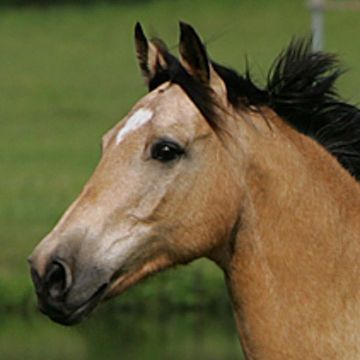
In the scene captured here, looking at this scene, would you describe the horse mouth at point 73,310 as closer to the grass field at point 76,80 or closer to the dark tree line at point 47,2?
the grass field at point 76,80

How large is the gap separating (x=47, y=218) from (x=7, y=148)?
222 inches

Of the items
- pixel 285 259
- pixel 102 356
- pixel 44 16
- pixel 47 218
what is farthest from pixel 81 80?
pixel 285 259

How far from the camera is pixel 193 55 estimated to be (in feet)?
19.3

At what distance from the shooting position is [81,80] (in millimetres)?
27766

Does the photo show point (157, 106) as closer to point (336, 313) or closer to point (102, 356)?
point (336, 313)

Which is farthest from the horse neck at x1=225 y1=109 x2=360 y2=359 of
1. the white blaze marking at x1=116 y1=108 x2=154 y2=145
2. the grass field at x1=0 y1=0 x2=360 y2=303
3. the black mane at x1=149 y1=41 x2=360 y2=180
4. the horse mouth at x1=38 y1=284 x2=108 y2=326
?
the grass field at x1=0 y1=0 x2=360 y2=303

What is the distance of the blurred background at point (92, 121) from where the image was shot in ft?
A: 41.6

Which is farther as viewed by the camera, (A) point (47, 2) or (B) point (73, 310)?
(A) point (47, 2)

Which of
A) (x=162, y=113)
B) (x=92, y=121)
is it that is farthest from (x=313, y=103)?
(x=92, y=121)

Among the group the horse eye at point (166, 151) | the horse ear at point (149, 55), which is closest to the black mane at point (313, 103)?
the horse ear at point (149, 55)

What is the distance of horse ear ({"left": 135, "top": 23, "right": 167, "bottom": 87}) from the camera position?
6109 mm

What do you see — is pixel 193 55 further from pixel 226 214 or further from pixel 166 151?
pixel 226 214

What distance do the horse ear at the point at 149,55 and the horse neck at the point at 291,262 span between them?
410 millimetres

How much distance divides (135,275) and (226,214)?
37cm
